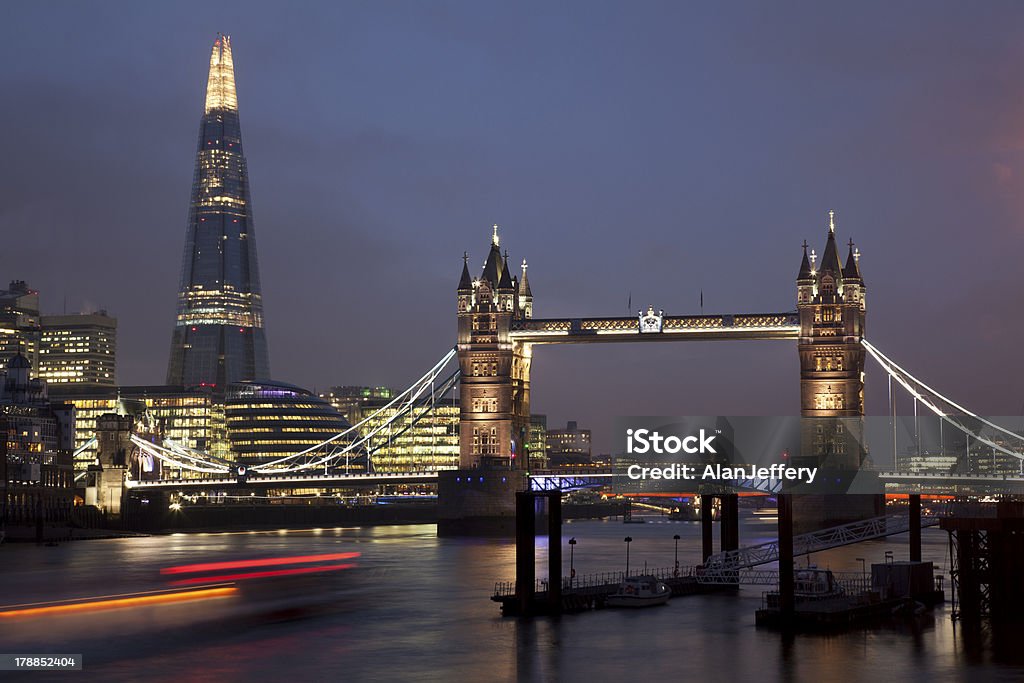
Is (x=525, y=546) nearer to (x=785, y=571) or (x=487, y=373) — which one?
(x=785, y=571)

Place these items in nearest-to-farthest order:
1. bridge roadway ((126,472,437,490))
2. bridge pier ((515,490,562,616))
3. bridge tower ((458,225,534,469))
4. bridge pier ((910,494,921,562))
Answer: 1. bridge pier ((515,490,562,616))
2. bridge pier ((910,494,921,562))
3. bridge tower ((458,225,534,469))
4. bridge roadway ((126,472,437,490))

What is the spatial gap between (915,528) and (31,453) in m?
121

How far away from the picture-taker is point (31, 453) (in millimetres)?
171500

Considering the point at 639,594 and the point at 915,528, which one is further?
the point at 915,528

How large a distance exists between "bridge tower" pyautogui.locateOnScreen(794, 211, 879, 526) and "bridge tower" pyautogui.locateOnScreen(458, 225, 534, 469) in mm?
30239

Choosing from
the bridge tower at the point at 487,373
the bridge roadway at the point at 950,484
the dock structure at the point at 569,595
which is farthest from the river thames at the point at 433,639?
the bridge tower at the point at 487,373

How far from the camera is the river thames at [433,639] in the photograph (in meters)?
57.9

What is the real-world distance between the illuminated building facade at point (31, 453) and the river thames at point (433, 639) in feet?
191

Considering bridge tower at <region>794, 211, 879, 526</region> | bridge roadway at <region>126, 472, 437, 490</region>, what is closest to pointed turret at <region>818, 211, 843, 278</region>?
bridge tower at <region>794, 211, 879, 526</region>

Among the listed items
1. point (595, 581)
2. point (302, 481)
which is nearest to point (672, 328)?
point (302, 481)

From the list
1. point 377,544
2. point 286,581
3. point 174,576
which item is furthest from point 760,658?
point 377,544

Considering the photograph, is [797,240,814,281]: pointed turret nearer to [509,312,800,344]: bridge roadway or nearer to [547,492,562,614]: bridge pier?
[509,312,800,344]: bridge roadway

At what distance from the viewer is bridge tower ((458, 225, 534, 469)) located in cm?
15738

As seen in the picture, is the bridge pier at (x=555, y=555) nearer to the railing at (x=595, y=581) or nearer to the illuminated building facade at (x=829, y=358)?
the railing at (x=595, y=581)
